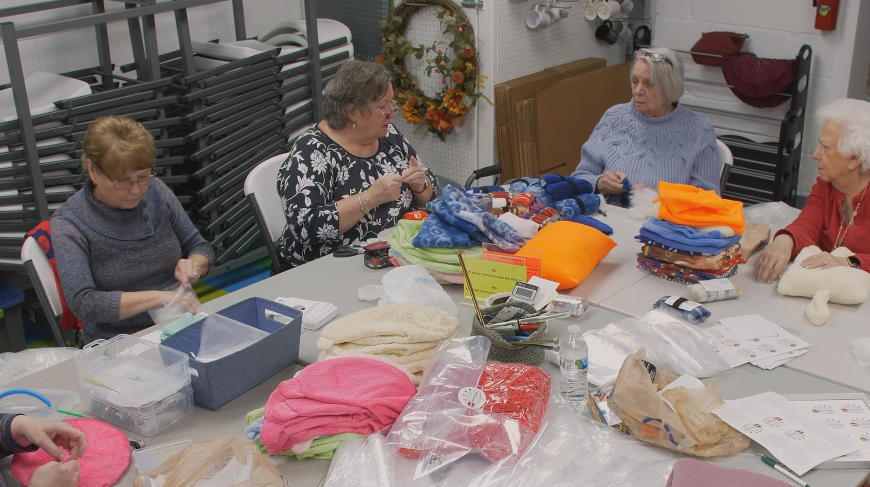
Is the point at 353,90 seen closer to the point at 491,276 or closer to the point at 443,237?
the point at 443,237

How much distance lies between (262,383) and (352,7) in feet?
12.4

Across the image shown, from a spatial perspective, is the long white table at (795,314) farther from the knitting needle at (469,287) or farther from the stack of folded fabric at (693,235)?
the knitting needle at (469,287)

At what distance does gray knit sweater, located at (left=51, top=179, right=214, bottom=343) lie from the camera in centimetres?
247

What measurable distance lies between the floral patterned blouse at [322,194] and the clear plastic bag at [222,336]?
3.03 ft

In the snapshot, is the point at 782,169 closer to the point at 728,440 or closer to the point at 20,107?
the point at 728,440

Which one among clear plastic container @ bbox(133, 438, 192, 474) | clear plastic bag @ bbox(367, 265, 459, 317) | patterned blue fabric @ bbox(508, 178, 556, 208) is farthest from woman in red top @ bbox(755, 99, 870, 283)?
clear plastic container @ bbox(133, 438, 192, 474)

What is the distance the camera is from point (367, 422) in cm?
168

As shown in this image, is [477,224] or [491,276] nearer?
[491,276]

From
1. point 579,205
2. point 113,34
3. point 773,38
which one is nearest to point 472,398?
point 579,205

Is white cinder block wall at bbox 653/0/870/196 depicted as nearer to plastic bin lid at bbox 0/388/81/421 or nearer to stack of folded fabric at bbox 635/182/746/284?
stack of folded fabric at bbox 635/182/746/284

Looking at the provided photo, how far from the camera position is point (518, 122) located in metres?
4.70

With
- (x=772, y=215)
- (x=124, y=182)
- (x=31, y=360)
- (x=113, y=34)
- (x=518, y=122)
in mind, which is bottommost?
(x=31, y=360)

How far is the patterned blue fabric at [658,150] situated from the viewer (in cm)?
339

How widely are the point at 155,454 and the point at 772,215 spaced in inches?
101
